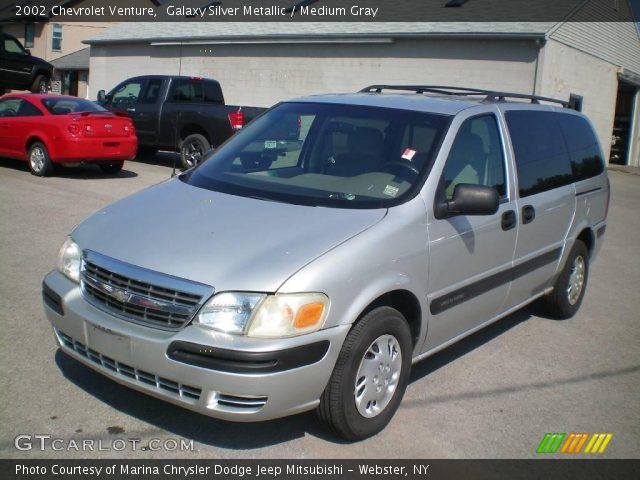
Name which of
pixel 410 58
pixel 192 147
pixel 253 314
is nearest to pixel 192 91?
pixel 192 147

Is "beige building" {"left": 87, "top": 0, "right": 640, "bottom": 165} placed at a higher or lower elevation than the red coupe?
higher

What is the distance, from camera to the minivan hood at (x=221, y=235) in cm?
342

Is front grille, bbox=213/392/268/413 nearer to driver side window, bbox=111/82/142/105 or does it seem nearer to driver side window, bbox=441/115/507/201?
driver side window, bbox=441/115/507/201

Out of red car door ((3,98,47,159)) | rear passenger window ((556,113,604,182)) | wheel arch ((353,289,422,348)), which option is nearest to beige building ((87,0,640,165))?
red car door ((3,98,47,159))

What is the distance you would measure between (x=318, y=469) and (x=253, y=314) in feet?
2.96

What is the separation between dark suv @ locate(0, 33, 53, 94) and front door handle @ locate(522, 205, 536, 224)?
914 inches

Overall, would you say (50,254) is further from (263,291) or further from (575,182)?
(575,182)

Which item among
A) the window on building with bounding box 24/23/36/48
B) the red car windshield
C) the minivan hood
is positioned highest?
the window on building with bounding box 24/23/36/48

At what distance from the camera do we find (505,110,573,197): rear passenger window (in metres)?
5.20

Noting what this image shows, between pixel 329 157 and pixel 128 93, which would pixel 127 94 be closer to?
pixel 128 93

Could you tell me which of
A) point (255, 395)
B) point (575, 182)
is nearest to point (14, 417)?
point (255, 395)

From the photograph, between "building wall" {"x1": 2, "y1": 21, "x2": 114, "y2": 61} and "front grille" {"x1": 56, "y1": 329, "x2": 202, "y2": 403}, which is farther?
"building wall" {"x1": 2, "y1": 21, "x2": 114, "y2": 61}

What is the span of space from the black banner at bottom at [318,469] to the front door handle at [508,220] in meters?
1.62

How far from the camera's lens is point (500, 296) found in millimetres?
4996
